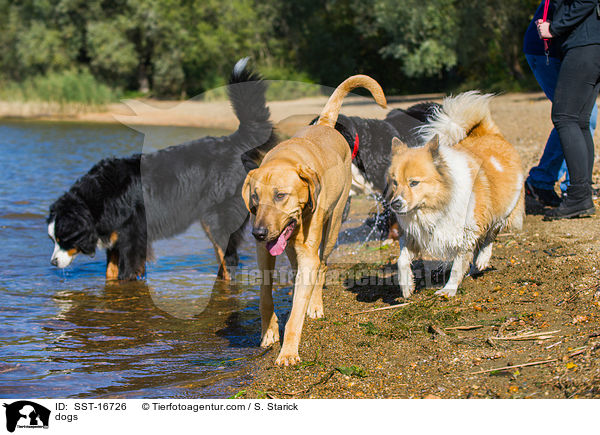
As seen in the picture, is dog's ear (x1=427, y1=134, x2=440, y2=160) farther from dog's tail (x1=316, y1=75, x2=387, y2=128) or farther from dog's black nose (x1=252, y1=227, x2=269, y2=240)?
dog's black nose (x1=252, y1=227, x2=269, y2=240)

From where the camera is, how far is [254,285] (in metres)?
6.55

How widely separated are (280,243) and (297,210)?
224mm

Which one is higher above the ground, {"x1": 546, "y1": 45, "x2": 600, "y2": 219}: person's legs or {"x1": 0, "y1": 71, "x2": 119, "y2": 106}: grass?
{"x1": 546, "y1": 45, "x2": 600, "y2": 219}: person's legs

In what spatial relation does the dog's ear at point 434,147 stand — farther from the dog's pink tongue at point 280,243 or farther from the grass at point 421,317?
the dog's pink tongue at point 280,243

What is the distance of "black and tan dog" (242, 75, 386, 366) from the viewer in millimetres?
3680

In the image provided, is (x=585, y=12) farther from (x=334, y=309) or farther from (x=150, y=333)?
(x=150, y=333)

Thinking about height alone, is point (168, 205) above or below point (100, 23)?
below

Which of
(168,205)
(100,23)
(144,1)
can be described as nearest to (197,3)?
(144,1)

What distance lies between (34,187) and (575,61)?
10.1 metres

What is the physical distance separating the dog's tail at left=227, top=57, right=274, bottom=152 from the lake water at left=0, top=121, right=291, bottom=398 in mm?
1521

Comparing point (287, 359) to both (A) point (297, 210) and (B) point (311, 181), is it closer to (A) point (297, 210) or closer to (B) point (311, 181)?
(A) point (297, 210)
